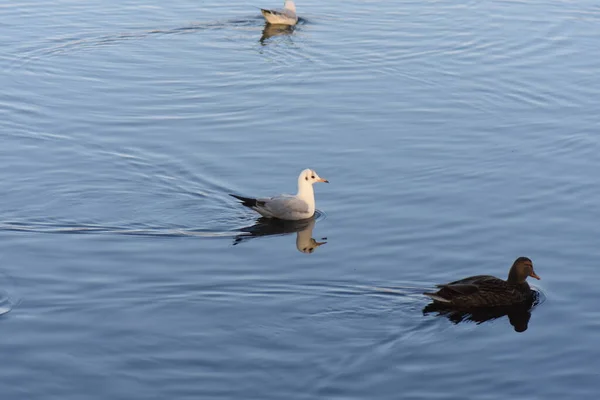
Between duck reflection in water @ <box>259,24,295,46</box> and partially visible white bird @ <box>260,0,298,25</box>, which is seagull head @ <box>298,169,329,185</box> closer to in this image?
duck reflection in water @ <box>259,24,295,46</box>

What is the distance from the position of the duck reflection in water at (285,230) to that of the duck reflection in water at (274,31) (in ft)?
41.5

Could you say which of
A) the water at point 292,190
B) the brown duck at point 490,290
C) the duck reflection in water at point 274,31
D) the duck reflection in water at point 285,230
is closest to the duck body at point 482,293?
the brown duck at point 490,290

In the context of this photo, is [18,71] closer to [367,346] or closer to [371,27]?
[371,27]

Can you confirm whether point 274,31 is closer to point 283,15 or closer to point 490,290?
point 283,15

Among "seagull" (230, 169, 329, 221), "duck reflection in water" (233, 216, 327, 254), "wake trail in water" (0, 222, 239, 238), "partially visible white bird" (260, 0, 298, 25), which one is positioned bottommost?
"wake trail in water" (0, 222, 239, 238)

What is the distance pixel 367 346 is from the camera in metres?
13.7

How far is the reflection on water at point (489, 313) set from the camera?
14.9 metres

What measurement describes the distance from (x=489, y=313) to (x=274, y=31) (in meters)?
17.7

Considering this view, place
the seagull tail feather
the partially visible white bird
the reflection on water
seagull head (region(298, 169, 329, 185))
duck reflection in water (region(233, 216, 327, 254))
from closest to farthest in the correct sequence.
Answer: the reflection on water, duck reflection in water (region(233, 216, 327, 254)), the seagull tail feather, seagull head (region(298, 169, 329, 185)), the partially visible white bird

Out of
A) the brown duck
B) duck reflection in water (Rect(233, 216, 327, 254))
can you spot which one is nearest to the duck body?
the brown duck

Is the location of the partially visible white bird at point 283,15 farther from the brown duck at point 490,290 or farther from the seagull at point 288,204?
the brown duck at point 490,290

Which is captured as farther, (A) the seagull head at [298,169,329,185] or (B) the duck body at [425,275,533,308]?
(A) the seagull head at [298,169,329,185]

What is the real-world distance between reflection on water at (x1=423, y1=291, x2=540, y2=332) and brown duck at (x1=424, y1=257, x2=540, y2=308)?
7cm

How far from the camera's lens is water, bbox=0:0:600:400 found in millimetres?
13383
